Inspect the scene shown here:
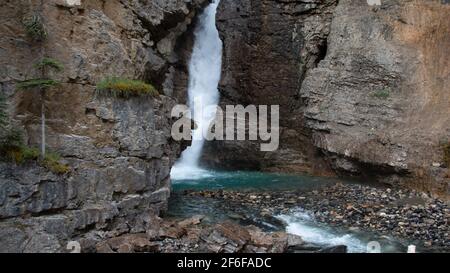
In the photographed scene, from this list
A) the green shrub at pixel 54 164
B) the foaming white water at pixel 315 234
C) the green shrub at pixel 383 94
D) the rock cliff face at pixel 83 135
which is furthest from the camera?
the green shrub at pixel 383 94

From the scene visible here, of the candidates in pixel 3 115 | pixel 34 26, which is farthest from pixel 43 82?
pixel 34 26

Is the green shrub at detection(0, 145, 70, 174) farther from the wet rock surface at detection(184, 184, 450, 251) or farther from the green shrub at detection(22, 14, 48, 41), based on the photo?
the wet rock surface at detection(184, 184, 450, 251)

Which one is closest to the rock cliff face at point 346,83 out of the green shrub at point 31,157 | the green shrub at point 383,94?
the green shrub at point 383,94

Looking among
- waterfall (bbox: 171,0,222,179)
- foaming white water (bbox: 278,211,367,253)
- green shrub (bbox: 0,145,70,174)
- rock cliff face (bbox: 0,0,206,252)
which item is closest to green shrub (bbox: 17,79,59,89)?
rock cliff face (bbox: 0,0,206,252)

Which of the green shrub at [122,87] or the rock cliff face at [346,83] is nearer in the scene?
the green shrub at [122,87]

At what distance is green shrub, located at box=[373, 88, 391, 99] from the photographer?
20.0 m

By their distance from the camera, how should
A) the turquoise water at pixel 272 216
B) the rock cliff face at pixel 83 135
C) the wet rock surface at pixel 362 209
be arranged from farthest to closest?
the wet rock surface at pixel 362 209
the turquoise water at pixel 272 216
the rock cliff face at pixel 83 135

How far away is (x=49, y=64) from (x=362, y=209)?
11.2 m

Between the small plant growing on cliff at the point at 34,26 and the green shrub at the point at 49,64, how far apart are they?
2.09 ft

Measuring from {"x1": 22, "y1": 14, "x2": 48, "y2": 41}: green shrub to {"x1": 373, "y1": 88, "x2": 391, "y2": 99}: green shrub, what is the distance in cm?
1550

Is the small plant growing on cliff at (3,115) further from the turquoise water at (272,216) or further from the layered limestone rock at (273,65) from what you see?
the layered limestone rock at (273,65)

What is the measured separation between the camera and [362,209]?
14.7 metres

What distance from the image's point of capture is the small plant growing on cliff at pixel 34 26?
1055cm
